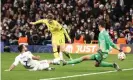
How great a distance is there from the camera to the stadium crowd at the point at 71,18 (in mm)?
33250

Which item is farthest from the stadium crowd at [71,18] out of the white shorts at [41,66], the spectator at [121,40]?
the white shorts at [41,66]

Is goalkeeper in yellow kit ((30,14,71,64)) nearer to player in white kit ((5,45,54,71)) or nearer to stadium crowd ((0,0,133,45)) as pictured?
player in white kit ((5,45,54,71))

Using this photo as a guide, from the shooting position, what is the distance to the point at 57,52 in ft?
66.6

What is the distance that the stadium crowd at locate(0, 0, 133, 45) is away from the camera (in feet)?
109

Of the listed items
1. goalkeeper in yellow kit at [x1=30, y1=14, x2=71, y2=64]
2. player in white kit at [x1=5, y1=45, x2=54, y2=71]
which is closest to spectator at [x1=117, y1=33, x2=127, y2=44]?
goalkeeper in yellow kit at [x1=30, y1=14, x2=71, y2=64]

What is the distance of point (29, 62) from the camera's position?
676 inches

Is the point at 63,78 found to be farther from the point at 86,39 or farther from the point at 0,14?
the point at 0,14

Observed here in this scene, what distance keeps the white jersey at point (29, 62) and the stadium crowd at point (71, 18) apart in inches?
592

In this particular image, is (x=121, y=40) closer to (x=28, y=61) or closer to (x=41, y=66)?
(x=41, y=66)

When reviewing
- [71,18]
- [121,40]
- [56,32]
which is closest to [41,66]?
[56,32]

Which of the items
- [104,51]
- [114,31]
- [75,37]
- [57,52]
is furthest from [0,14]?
[104,51]

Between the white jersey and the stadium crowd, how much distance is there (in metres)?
15.0

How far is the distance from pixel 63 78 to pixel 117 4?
20.6 m

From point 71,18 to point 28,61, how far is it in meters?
18.5
